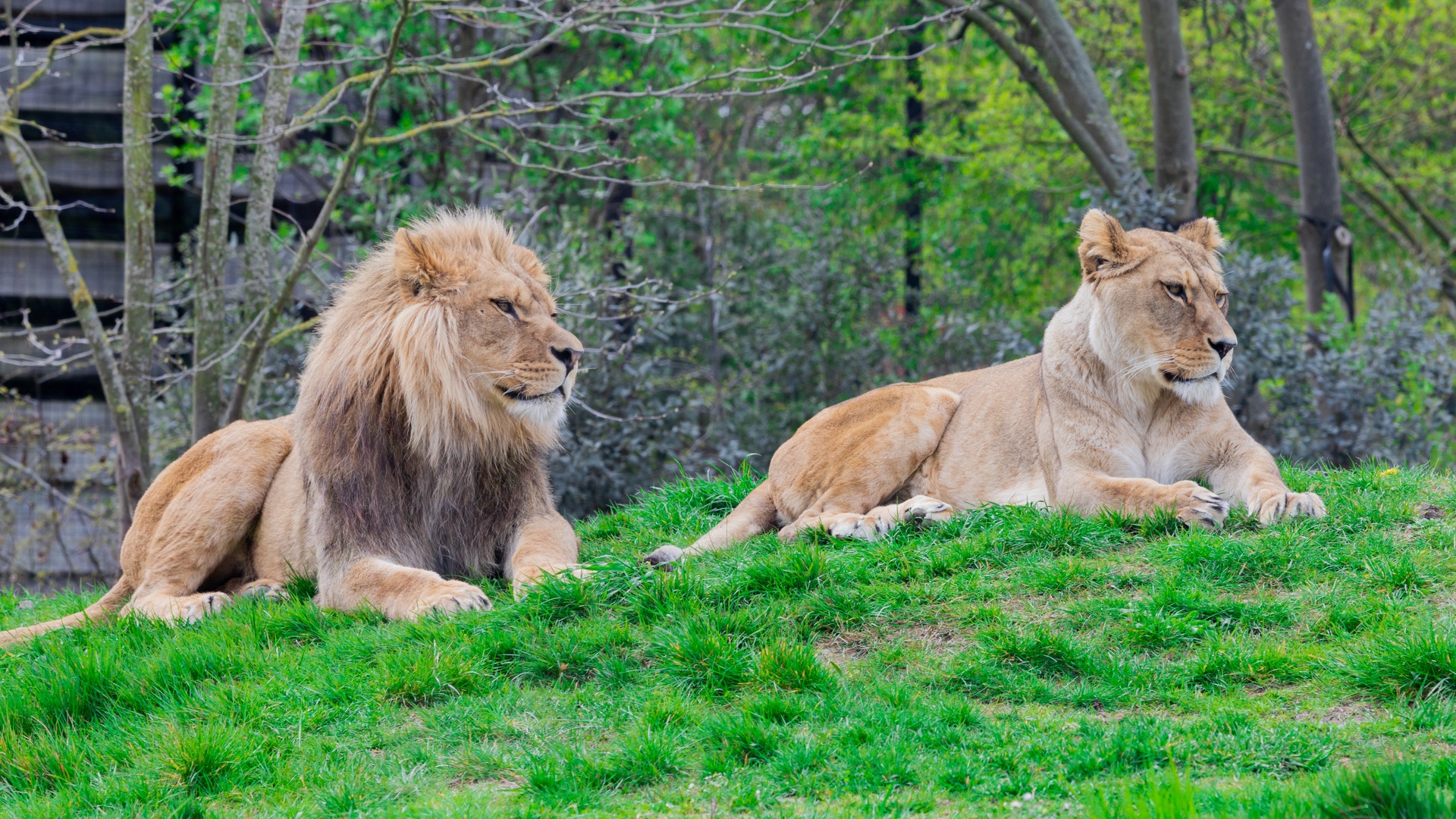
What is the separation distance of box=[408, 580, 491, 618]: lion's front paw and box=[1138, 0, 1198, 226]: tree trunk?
804 cm

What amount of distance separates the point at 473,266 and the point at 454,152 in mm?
6461

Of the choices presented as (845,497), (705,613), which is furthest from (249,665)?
(845,497)

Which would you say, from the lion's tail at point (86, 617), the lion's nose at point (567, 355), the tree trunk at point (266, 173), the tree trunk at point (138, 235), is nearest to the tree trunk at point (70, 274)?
the tree trunk at point (138, 235)

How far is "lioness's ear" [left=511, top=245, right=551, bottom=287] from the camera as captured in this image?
617 centimetres

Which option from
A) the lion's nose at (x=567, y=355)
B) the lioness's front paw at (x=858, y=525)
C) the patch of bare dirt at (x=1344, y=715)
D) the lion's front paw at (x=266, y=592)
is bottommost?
the lion's front paw at (x=266, y=592)

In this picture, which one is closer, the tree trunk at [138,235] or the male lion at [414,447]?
the male lion at [414,447]

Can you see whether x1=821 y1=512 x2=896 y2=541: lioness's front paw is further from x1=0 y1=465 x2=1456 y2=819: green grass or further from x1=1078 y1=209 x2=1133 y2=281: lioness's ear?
x1=1078 y1=209 x2=1133 y2=281: lioness's ear

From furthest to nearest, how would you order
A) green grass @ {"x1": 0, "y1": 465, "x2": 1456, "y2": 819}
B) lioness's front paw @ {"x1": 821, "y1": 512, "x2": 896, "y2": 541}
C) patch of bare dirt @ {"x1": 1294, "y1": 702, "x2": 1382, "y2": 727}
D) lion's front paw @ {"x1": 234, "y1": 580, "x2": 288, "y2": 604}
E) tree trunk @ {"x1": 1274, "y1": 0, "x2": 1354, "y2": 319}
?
tree trunk @ {"x1": 1274, "y1": 0, "x2": 1354, "y2": 319}
lion's front paw @ {"x1": 234, "y1": 580, "x2": 288, "y2": 604}
lioness's front paw @ {"x1": 821, "y1": 512, "x2": 896, "y2": 541}
patch of bare dirt @ {"x1": 1294, "y1": 702, "x2": 1382, "y2": 727}
green grass @ {"x1": 0, "y1": 465, "x2": 1456, "y2": 819}

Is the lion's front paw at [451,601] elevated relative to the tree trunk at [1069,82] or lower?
lower

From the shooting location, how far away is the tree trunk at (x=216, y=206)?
773 cm

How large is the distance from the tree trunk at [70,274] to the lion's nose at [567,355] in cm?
362

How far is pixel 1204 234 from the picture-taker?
5.98 m

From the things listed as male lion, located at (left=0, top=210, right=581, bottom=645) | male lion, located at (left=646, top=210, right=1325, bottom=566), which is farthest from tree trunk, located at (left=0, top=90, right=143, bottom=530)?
male lion, located at (left=646, top=210, right=1325, bottom=566)

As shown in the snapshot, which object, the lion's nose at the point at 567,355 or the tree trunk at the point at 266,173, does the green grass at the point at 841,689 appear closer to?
the lion's nose at the point at 567,355
